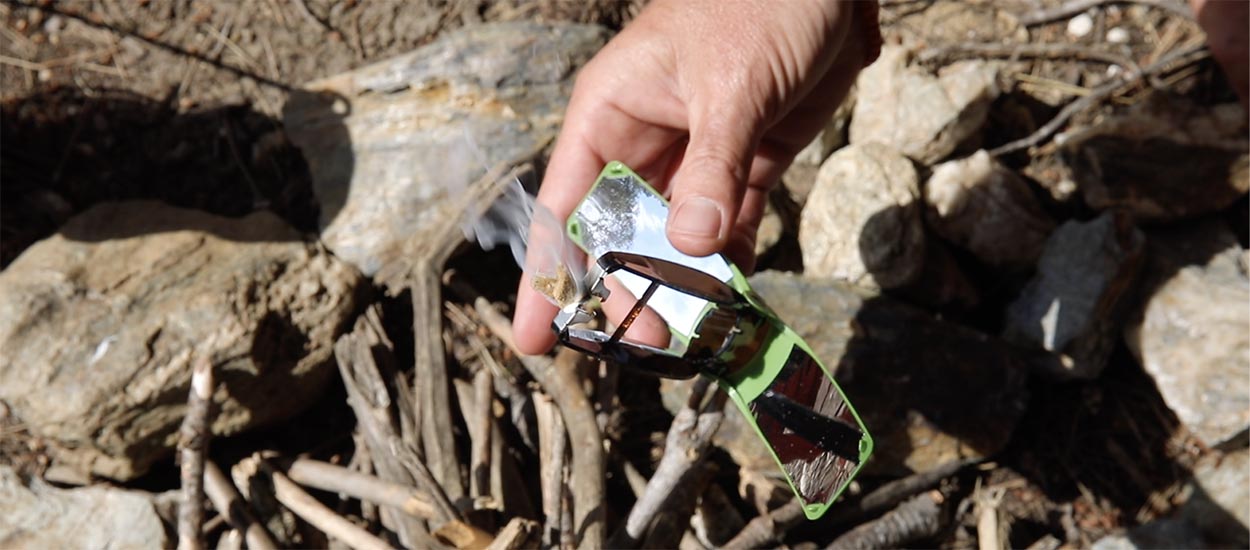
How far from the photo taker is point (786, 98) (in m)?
2.42

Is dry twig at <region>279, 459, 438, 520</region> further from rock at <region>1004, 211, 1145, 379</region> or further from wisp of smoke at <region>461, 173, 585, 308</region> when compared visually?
rock at <region>1004, 211, 1145, 379</region>

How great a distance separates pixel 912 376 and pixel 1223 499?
3.43 feet

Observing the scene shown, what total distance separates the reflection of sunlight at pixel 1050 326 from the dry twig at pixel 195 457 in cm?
265

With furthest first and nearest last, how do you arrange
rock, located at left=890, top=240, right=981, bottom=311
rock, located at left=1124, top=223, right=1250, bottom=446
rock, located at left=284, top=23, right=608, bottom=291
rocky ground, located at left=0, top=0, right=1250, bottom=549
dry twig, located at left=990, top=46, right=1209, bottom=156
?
dry twig, located at left=990, top=46, right=1209, bottom=156, rock, located at left=284, top=23, right=608, bottom=291, rock, located at left=890, top=240, right=981, bottom=311, rock, located at left=1124, top=223, right=1250, bottom=446, rocky ground, located at left=0, top=0, right=1250, bottom=549

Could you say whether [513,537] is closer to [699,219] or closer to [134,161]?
[699,219]

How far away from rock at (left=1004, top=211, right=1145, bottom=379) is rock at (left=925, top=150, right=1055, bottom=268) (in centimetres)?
12

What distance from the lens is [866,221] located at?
3213mm

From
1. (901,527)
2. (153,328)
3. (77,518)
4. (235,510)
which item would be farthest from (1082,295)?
(77,518)

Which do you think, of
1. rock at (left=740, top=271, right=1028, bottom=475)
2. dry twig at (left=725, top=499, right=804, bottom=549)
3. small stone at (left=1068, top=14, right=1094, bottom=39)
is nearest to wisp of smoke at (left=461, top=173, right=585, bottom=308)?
rock at (left=740, top=271, right=1028, bottom=475)

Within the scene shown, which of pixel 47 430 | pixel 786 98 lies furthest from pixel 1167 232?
pixel 47 430

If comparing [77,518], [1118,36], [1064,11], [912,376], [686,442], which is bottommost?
[912,376]

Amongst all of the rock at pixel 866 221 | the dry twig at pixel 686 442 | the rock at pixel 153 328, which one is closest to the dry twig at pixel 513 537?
the dry twig at pixel 686 442

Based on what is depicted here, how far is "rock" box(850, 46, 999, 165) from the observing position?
3430mm

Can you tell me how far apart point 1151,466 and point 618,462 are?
5.82 ft
